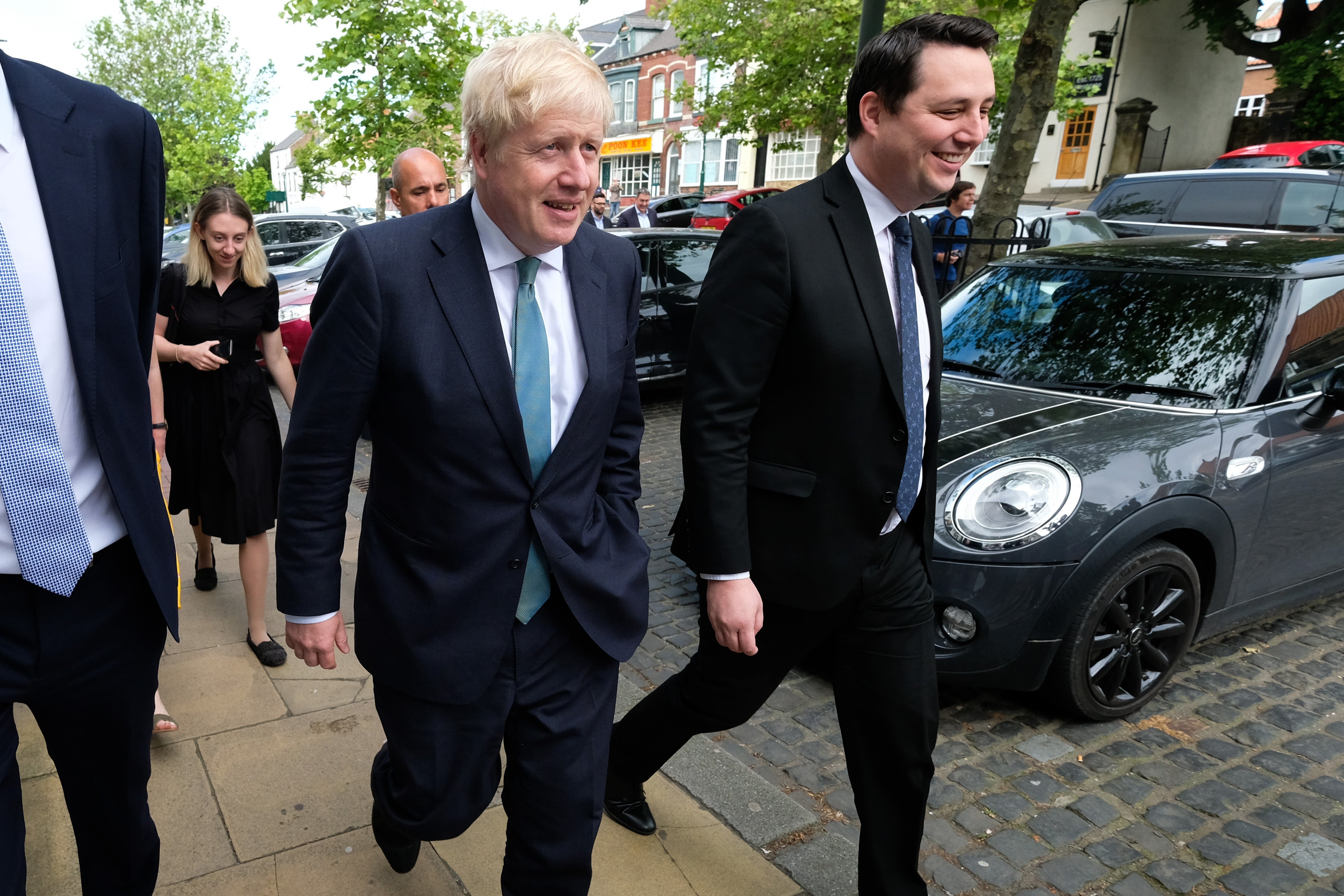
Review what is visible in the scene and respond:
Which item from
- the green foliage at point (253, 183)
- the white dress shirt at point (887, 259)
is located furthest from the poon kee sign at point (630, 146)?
the white dress shirt at point (887, 259)

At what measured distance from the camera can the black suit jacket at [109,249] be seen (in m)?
1.58

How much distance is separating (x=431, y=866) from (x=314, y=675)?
136 cm

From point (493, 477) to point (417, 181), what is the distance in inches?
115

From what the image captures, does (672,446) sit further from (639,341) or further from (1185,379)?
(1185,379)

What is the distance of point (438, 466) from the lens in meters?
1.85

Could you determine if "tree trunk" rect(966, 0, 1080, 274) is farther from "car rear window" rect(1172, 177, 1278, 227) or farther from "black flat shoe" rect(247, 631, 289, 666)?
"black flat shoe" rect(247, 631, 289, 666)

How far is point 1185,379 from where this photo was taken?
12.3ft

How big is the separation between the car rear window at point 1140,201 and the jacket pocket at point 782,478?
35.1 feet

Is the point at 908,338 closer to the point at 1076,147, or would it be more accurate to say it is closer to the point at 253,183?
the point at 1076,147

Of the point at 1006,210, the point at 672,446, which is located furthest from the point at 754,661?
the point at 1006,210

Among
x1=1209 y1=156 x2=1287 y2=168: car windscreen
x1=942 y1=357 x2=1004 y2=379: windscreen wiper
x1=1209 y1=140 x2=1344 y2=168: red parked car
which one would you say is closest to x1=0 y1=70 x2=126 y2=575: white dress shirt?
x1=942 y1=357 x2=1004 y2=379: windscreen wiper

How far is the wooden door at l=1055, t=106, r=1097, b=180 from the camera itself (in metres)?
28.9

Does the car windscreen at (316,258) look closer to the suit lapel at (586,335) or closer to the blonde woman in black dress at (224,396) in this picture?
the blonde woman in black dress at (224,396)

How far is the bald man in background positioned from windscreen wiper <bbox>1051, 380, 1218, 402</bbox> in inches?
112
